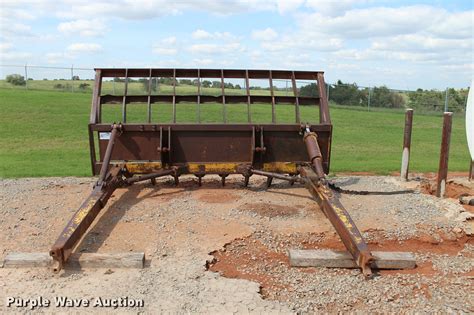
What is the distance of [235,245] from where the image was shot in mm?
5574

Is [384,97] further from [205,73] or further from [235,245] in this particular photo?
[235,245]

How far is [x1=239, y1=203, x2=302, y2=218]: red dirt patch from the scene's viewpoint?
674 centimetres

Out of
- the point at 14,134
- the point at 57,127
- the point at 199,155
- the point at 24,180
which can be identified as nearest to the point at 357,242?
the point at 199,155

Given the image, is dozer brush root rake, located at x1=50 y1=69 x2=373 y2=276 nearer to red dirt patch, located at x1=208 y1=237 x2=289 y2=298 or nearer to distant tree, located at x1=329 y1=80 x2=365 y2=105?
red dirt patch, located at x1=208 y1=237 x2=289 y2=298

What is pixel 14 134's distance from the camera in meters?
16.7

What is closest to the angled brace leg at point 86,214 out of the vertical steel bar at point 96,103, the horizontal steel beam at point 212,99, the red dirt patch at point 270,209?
the vertical steel bar at point 96,103

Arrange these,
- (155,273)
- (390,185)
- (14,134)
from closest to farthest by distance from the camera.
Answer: (155,273) → (390,185) → (14,134)

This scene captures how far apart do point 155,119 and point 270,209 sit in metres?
14.8

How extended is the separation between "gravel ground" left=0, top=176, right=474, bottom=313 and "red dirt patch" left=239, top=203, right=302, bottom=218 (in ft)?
0.05

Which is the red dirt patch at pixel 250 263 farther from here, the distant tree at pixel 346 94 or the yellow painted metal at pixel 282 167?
the distant tree at pixel 346 94

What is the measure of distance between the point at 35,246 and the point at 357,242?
3477mm

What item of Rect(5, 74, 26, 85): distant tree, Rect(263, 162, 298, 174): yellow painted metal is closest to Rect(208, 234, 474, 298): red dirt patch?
Rect(263, 162, 298, 174): yellow painted metal

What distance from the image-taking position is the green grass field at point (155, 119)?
1213 centimetres

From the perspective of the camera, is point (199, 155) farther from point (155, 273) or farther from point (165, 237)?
point (155, 273)
